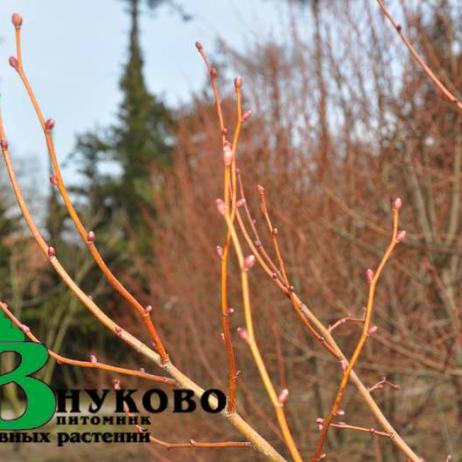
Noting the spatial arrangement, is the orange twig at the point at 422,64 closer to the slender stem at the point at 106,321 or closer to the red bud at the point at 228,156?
the red bud at the point at 228,156

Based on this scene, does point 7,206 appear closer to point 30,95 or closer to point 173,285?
point 173,285

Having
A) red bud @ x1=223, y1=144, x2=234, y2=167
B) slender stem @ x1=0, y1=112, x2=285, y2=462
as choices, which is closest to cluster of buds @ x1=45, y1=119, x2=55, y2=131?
slender stem @ x1=0, y1=112, x2=285, y2=462

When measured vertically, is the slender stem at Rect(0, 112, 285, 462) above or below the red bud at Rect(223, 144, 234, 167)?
below

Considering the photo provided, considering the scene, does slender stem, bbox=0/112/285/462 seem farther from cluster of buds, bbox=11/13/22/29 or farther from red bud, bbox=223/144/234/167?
red bud, bbox=223/144/234/167

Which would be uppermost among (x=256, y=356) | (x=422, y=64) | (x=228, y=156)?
(x=422, y=64)

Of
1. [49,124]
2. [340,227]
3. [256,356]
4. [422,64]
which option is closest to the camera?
[256,356]

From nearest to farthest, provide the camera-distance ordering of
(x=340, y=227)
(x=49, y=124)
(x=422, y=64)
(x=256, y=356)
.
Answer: (x=256, y=356), (x=49, y=124), (x=422, y=64), (x=340, y=227)

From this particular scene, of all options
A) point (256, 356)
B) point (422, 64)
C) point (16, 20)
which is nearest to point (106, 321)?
point (256, 356)

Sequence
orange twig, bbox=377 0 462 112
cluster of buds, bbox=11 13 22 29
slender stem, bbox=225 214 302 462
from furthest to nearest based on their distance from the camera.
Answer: orange twig, bbox=377 0 462 112 → cluster of buds, bbox=11 13 22 29 → slender stem, bbox=225 214 302 462

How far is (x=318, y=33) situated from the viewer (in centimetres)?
459

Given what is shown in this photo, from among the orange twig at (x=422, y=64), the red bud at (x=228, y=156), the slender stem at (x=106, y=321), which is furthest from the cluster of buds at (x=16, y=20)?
the orange twig at (x=422, y=64)

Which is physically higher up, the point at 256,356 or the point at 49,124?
the point at 49,124

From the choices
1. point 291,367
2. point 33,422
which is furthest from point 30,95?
point 291,367

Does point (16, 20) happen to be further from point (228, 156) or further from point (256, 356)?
point (256, 356)
